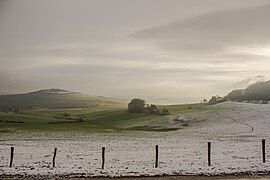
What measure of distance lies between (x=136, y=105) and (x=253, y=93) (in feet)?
125

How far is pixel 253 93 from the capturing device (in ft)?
320

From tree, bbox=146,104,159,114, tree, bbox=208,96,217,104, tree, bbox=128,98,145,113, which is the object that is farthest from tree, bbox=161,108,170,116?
tree, bbox=208,96,217,104

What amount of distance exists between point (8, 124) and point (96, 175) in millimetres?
45870

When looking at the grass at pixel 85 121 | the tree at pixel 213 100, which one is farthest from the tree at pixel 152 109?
the tree at pixel 213 100

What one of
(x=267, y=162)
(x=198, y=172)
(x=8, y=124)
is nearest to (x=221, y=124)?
(x=8, y=124)

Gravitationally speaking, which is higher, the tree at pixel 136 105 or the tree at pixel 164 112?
the tree at pixel 136 105

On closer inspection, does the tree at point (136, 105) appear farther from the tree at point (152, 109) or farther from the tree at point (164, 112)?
the tree at point (164, 112)

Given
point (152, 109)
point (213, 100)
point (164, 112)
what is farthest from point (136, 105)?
point (213, 100)

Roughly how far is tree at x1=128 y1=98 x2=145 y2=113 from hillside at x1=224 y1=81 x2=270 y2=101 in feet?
107

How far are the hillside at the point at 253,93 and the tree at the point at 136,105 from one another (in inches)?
1284

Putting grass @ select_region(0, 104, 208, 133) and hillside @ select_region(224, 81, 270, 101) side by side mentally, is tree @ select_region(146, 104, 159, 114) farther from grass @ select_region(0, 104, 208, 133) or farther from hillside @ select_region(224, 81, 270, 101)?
hillside @ select_region(224, 81, 270, 101)

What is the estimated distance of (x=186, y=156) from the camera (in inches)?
934

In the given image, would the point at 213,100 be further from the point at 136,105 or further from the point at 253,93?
the point at 136,105

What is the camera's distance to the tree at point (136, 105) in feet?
244
